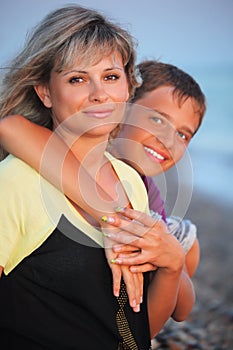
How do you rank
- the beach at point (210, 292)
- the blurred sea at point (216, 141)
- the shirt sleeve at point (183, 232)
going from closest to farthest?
the shirt sleeve at point (183, 232), the beach at point (210, 292), the blurred sea at point (216, 141)

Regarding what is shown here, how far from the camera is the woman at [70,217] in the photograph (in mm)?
1894

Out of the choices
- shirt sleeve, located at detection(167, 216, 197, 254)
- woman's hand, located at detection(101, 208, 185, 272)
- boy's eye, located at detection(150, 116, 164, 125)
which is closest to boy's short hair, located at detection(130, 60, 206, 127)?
boy's eye, located at detection(150, 116, 164, 125)

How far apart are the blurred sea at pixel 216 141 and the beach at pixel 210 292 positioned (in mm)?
1102

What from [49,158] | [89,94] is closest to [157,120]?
[89,94]

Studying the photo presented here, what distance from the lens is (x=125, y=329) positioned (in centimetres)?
208

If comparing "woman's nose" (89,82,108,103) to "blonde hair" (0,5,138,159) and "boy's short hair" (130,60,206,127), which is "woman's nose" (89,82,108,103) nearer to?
"blonde hair" (0,5,138,159)

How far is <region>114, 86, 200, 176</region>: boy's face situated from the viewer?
2.98 metres

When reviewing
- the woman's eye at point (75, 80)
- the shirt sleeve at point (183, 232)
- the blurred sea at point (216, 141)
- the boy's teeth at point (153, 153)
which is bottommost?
the blurred sea at point (216, 141)

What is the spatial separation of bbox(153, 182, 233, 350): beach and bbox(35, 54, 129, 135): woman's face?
1654 millimetres

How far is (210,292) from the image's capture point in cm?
512

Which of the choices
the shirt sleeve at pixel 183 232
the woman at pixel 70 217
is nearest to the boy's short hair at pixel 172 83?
the shirt sleeve at pixel 183 232

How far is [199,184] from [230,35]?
8414 mm

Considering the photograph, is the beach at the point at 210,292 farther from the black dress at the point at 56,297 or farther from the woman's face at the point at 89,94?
the black dress at the point at 56,297

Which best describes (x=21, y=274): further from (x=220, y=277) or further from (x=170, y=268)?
(x=220, y=277)
